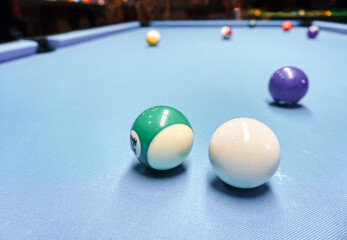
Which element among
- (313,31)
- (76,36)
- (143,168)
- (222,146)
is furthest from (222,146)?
(313,31)

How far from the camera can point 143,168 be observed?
1221mm

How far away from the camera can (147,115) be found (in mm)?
1136

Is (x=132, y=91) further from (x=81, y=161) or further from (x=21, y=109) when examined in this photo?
(x=81, y=161)

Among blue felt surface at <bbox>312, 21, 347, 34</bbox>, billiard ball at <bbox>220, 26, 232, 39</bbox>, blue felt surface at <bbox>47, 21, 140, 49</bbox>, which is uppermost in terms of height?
blue felt surface at <bbox>47, 21, 140, 49</bbox>

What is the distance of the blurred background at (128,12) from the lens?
5.72m

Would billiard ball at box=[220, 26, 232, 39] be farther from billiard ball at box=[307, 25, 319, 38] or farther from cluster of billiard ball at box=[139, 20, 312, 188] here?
cluster of billiard ball at box=[139, 20, 312, 188]

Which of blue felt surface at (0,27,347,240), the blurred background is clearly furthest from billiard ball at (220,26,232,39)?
the blurred background

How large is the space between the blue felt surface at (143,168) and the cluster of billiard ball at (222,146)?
9 centimetres

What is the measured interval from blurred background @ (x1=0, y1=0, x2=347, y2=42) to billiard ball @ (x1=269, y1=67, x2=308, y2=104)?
5.40 meters

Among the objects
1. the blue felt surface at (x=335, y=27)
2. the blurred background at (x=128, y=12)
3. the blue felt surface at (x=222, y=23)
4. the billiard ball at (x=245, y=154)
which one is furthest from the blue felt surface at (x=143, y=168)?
the blue felt surface at (x=222, y=23)

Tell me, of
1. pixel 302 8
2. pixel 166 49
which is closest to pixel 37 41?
pixel 166 49

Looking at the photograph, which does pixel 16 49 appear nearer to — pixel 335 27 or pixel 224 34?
pixel 224 34

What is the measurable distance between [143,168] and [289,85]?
3.95ft

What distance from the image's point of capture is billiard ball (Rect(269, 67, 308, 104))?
1.81 m
